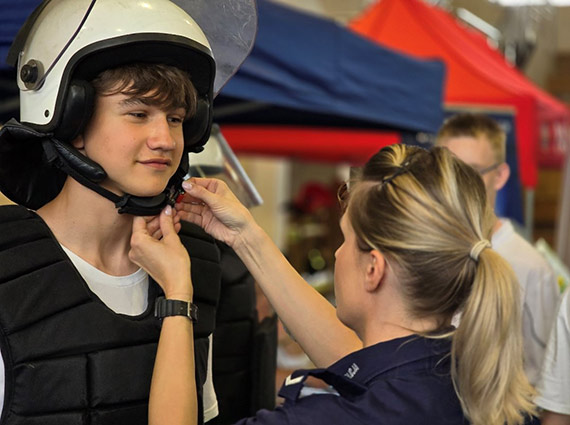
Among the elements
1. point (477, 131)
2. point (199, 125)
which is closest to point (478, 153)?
point (477, 131)

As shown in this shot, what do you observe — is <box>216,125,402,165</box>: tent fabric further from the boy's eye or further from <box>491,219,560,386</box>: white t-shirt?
the boy's eye

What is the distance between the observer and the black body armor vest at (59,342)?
1527 mm

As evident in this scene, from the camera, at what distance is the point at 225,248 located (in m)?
2.29

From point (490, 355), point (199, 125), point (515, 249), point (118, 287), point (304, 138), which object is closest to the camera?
point (490, 355)

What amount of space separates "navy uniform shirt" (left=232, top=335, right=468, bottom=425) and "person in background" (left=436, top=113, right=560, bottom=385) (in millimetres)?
1051

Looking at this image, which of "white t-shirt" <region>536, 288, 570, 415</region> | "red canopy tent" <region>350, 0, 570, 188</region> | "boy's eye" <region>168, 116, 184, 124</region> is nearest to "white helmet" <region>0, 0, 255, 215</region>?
"boy's eye" <region>168, 116, 184, 124</region>

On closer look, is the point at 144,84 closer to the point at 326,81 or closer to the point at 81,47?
the point at 81,47

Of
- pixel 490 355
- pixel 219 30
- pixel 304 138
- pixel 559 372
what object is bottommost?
pixel 559 372

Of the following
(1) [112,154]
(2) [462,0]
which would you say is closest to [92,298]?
(1) [112,154]

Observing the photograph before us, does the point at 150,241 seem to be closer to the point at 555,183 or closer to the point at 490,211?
the point at 490,211

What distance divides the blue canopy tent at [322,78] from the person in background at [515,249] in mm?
545

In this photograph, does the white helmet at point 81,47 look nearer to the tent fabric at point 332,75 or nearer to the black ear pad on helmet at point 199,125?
the black ear pad on helmet at point 199,125

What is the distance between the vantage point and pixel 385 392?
143 centimetres

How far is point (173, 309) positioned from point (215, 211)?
0.32 m
